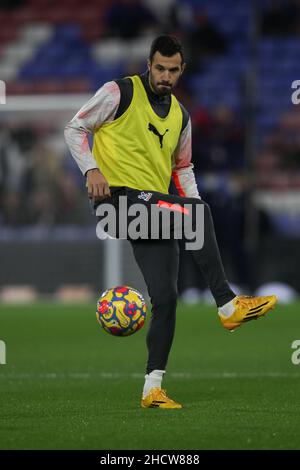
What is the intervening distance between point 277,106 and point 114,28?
3706mm

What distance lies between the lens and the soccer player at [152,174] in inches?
301

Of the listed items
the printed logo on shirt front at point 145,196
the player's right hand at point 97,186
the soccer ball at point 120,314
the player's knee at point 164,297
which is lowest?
the soccer ball at point 120,314

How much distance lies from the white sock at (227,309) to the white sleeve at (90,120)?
1.16 m

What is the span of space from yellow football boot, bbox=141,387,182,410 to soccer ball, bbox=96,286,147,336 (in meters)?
0.40

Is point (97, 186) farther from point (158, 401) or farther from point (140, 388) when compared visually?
point (140, 388)

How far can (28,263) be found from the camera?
19750 millimetres

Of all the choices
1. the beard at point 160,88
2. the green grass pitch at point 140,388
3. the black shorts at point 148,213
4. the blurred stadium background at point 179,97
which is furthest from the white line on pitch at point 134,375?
the blurred stadium background at point 179,97

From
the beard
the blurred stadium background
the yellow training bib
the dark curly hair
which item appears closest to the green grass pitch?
the yellow training bib

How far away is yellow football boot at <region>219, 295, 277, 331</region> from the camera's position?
7.54 metres

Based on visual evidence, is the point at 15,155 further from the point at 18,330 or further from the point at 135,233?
the point at 135,233

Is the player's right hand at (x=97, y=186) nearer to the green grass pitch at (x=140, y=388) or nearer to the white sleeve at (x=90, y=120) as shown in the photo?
the white sleeve at (x=90, y=120)

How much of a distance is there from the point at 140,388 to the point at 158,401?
54.8 inches

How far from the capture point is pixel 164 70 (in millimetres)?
7730

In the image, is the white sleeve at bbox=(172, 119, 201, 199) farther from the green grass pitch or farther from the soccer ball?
the green grass pitch
